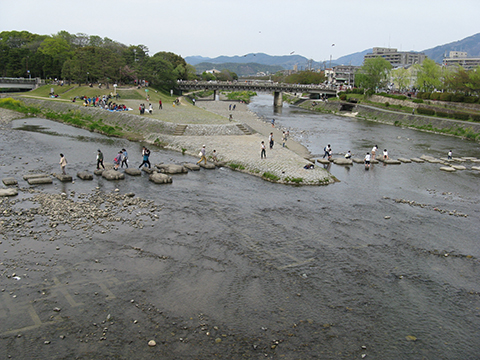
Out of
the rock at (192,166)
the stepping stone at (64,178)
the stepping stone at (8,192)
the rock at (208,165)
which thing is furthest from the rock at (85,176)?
the rock at (208,165)

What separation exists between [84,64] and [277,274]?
3191 inches

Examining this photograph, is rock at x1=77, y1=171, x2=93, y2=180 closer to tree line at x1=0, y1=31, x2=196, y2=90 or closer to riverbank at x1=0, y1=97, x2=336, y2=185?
riverbank at x1=0, y1=97, x2=336, y2=185

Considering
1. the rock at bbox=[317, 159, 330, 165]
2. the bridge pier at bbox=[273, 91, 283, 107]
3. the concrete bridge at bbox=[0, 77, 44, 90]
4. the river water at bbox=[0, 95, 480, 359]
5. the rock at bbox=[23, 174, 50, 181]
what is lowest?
the river water at bbox=[0, 95, 480, 359]

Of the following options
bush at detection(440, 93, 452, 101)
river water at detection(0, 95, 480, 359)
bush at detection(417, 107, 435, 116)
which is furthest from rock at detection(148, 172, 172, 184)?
bush at detection(440, 93, 452, 101)

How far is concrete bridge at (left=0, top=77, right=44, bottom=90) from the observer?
8943 centimetres

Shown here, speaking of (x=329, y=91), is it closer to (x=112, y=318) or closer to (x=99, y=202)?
(x=99, y=202)

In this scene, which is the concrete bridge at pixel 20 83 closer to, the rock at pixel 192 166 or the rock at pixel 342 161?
the rock at pixel 192 166

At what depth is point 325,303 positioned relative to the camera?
1617 cm

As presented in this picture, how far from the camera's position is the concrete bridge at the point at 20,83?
8943 cm

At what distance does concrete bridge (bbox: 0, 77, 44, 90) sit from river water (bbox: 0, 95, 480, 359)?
69.5m

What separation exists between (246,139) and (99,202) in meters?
24.9

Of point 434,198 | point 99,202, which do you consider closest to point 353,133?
point 434,198

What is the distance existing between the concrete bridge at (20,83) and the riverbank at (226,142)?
33.3 m

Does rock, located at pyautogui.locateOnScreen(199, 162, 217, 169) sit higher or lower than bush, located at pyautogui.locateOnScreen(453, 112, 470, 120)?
lower
